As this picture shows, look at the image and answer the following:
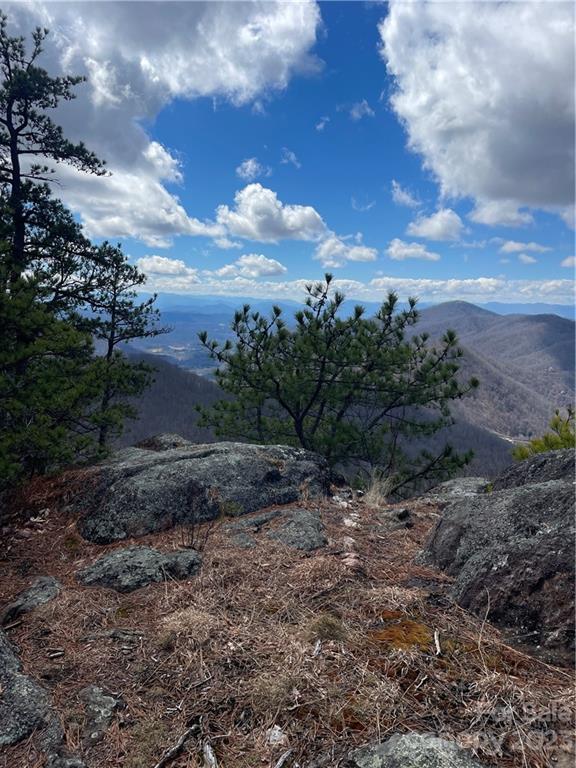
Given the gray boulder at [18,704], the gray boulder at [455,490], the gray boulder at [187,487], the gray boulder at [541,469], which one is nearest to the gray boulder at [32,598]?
the gray boulder at [18,704]

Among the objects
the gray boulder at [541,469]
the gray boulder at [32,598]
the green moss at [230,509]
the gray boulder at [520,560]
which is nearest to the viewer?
the gray boulder at [520,560]

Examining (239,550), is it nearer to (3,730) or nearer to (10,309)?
(3,730)

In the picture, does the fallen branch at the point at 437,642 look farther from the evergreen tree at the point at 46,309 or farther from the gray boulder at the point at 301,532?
the evergreen tree at the point at 46,309

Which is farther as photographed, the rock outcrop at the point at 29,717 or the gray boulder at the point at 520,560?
the gray boulder at the point at 520,560

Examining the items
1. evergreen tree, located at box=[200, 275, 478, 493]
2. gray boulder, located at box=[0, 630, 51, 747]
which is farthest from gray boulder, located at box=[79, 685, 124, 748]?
evergreen tree, located at box=[200, 275, 478, 493]

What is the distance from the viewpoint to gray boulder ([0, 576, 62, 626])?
403 centimetres

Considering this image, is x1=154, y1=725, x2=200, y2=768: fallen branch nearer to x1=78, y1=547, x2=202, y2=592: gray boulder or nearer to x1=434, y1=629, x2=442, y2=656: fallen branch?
x1=434, y1=629, x2=442, y2=656: fallen branch

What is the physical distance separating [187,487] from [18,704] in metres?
3.81

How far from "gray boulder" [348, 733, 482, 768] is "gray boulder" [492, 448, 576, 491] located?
3.95 meters

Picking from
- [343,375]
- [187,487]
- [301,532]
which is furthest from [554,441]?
[187,487]

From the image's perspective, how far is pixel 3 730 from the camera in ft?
8.72

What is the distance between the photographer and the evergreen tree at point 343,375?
13016 millimetres

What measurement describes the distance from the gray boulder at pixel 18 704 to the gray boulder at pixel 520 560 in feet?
10.2

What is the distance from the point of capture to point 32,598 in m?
4.29
